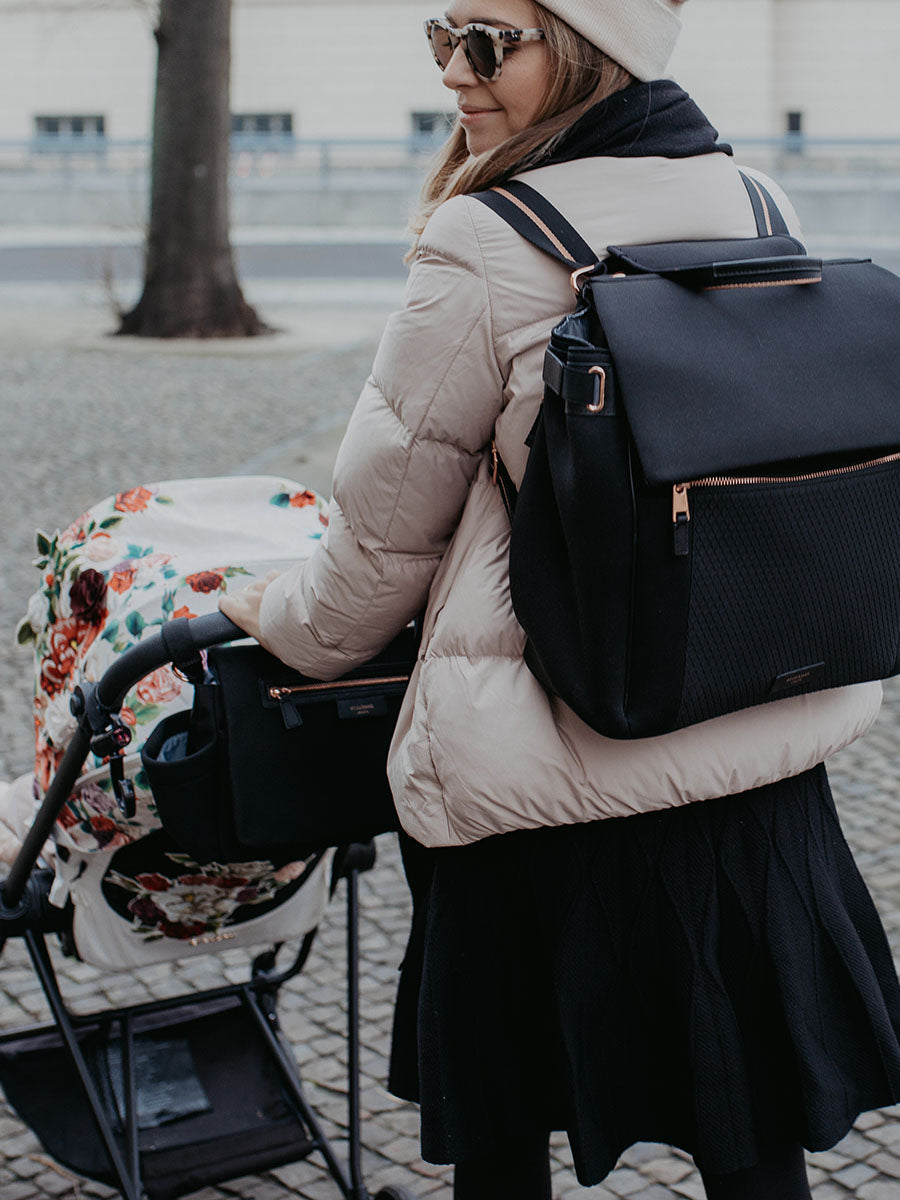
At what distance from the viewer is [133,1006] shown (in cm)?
275

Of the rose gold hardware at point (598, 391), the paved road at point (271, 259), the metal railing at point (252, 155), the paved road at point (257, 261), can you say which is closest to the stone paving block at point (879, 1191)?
the rose gold hardware at point (598, 391)

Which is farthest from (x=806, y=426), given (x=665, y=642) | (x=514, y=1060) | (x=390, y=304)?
(x=390, y=304)

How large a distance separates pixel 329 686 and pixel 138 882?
56cm

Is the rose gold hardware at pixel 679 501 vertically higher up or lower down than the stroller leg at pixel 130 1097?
higher up

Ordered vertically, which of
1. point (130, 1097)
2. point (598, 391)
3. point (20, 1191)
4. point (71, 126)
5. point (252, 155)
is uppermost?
point (71, 126)

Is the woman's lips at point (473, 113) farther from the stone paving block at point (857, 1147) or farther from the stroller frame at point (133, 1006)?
the stone paving block at point (857, 1147)

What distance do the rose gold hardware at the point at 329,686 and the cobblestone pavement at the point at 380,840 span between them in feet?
3.66

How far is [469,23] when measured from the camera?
5.92 ft

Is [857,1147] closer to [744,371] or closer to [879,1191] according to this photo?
[879,1191]

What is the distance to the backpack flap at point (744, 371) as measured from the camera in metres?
1.60

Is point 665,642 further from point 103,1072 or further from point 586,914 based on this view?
point 103,1072

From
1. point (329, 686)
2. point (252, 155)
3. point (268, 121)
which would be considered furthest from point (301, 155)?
point (329, 686)

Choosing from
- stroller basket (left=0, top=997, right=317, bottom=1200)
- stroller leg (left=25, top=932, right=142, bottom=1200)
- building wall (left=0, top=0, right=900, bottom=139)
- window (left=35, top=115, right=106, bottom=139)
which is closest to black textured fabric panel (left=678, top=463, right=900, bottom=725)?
stroller leg (left=25, top=932, right=142, bottom=1200)

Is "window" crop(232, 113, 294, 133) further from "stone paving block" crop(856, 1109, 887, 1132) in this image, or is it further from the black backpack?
the black backpack
